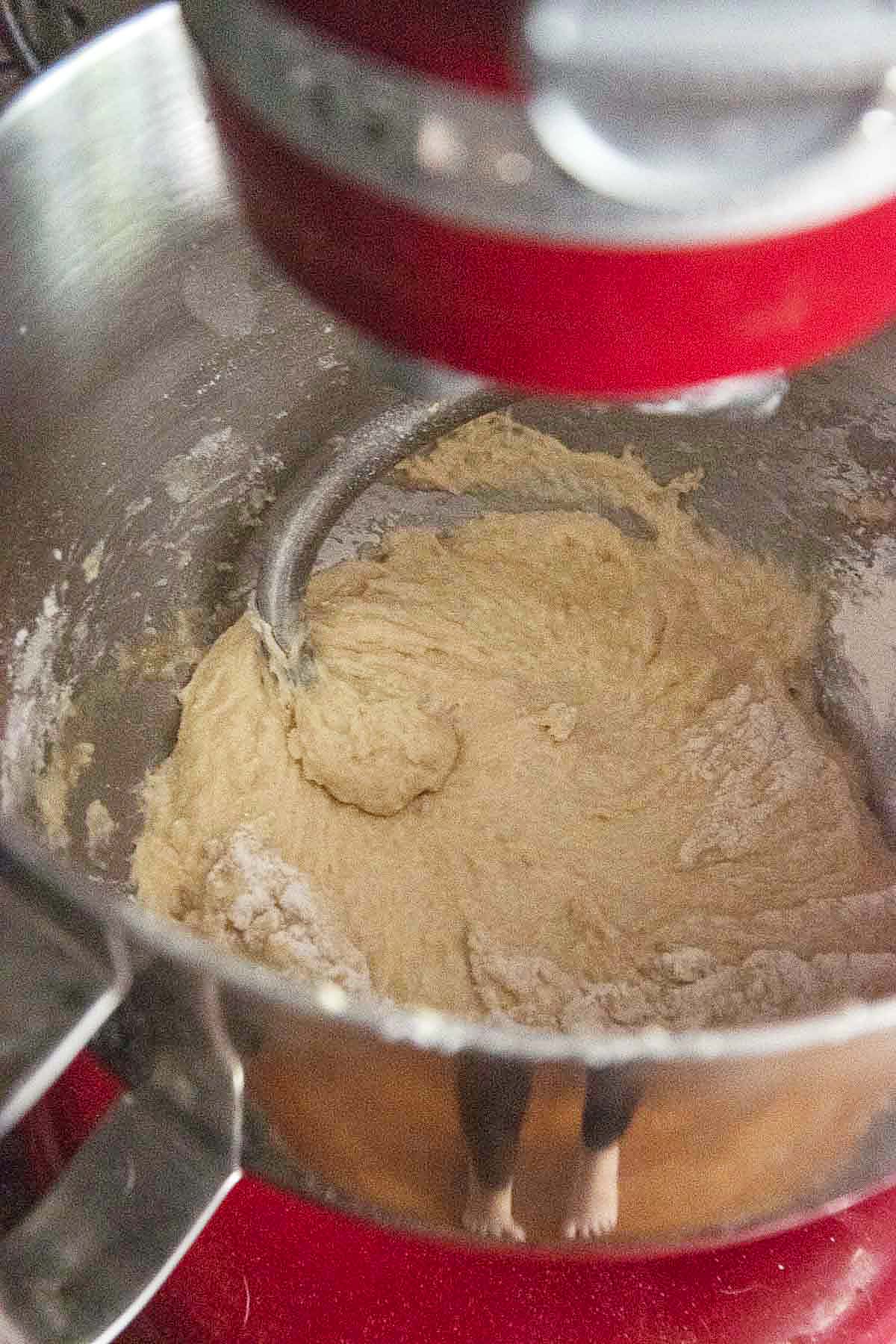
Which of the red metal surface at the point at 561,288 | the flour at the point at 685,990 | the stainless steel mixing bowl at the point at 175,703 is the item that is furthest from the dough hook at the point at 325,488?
the red metal surface at the point at 561,288

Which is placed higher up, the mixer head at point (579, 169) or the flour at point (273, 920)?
the mixer head at point (579, 169)

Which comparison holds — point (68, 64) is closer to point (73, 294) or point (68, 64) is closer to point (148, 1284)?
point (73, 294)

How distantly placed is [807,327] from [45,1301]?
0.53 m

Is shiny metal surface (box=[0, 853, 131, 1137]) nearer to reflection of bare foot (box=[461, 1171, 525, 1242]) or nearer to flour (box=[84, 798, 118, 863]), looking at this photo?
reflection of bare foot (box=[461, 1171, 525, 1242])

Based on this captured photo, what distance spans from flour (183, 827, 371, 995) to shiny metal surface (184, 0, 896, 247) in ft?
1.95

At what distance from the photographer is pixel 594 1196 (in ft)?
1.95

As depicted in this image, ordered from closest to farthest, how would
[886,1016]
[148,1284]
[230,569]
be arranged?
1. [886,1016]
2. [148,1284]
3. [230,569]

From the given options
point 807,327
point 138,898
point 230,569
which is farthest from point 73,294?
point 807,327

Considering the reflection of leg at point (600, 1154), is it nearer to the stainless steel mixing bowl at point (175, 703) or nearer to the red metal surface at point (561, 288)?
the stainless steel mixing bowl at point (175, 703)

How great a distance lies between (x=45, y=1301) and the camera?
0.59 metres

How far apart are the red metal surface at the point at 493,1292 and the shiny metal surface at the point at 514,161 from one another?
22.4 inches

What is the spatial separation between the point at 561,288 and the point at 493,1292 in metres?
0.60

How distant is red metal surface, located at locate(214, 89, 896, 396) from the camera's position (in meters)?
0.37

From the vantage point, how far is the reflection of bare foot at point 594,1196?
22.4 inches
